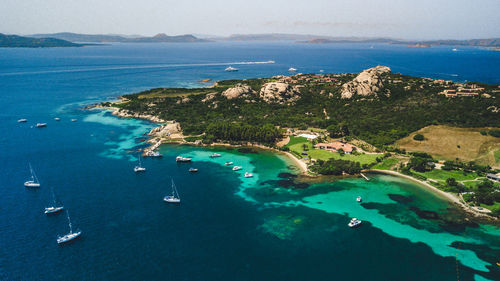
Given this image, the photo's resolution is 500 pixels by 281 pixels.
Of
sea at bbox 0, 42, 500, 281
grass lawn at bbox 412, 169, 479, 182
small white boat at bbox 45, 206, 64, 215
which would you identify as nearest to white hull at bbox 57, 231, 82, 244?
sea at bbox 0, 42, 500, 281

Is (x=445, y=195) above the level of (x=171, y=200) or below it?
A: below

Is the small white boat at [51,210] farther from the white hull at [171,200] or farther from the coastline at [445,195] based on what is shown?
the coastline at [445,195]

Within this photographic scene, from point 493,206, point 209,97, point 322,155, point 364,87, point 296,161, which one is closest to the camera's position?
point 493,206

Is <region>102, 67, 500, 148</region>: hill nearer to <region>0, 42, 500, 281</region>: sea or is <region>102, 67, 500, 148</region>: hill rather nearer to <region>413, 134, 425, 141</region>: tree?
<region>413, 134, 425, 141</region>: tree

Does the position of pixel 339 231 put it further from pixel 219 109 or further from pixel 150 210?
pixel 219 109

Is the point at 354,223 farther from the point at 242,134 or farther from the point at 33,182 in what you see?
the point at 33,182

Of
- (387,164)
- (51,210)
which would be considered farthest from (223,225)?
(387,164)

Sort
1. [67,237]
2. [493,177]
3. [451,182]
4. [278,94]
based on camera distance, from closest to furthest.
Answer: [67,237], [451,182], [493,177], [278,94]

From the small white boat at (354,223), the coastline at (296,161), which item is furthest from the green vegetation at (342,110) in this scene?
the small white boat at (354,223)
